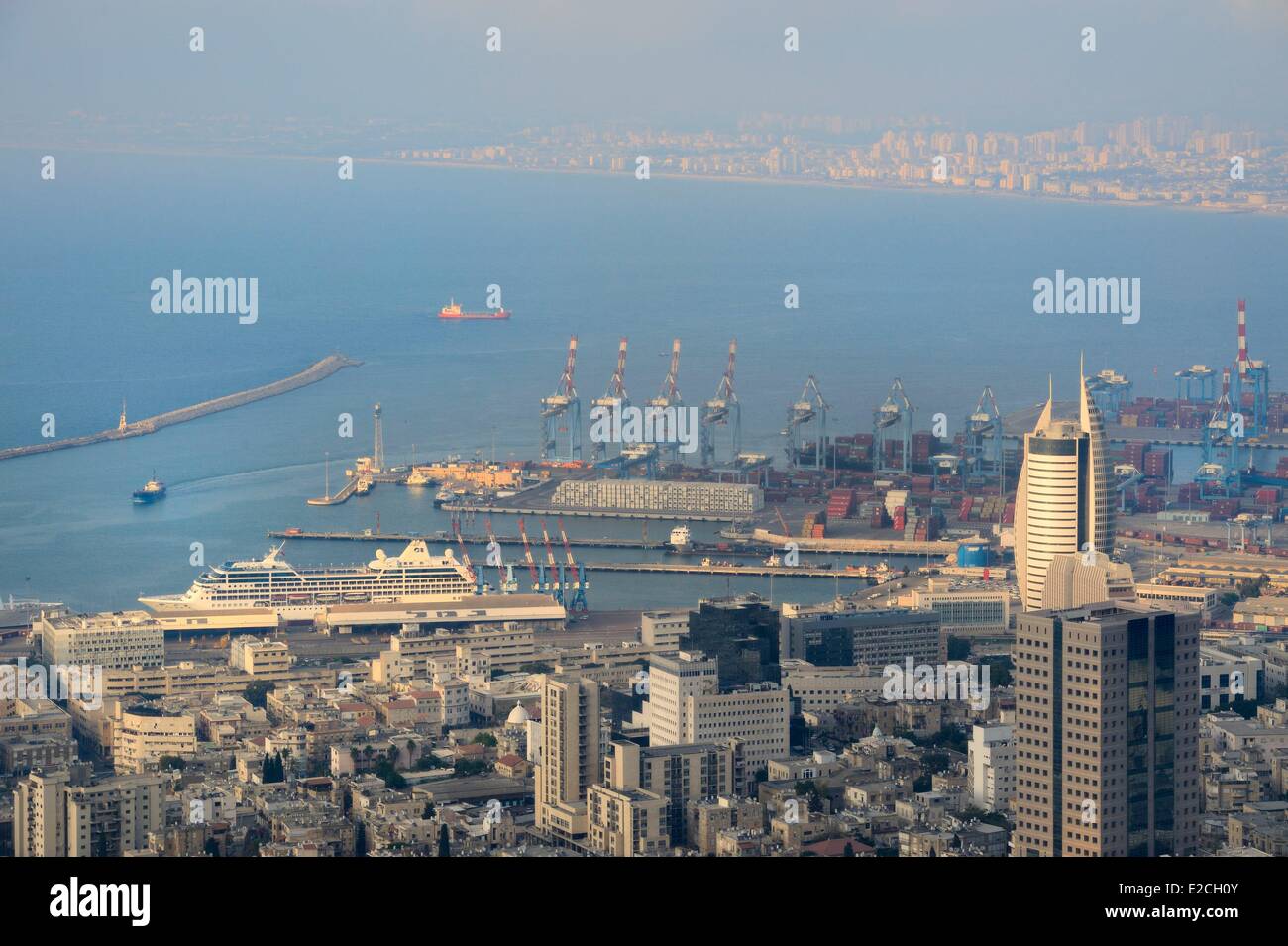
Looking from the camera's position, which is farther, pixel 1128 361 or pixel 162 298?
pixel 162 298

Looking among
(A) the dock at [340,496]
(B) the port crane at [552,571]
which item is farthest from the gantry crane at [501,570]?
(A) the dock at [340,496]

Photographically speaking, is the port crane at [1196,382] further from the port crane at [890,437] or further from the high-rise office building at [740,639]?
the high-rise office building at [740,639]

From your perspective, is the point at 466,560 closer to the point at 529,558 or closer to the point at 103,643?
the point at 529,558

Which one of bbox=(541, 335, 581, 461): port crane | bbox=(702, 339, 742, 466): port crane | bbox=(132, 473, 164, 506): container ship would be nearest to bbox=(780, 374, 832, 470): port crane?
bbox=(702, 339, 742, 466): port crane
